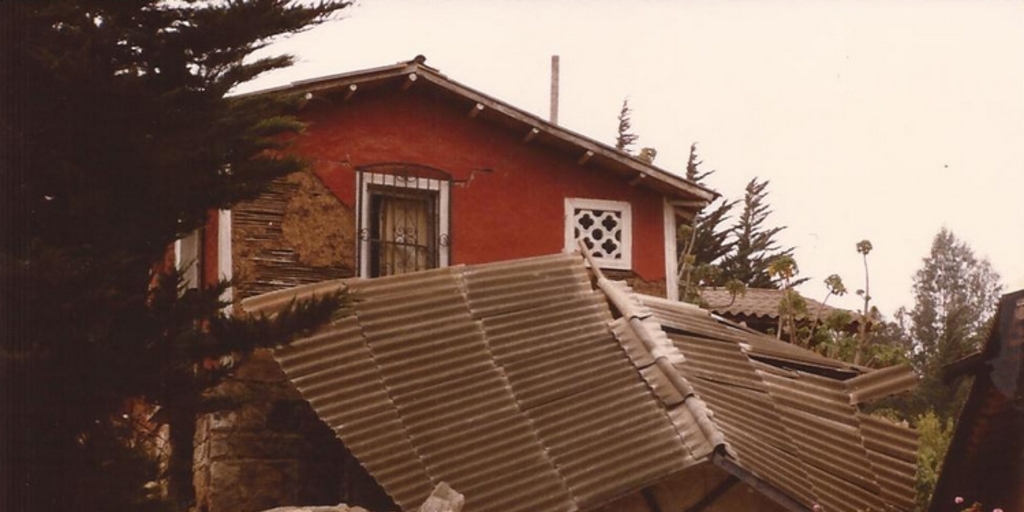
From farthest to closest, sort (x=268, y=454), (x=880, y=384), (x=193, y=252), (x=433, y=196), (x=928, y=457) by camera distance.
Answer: (x=928, y=457), (x=433, y=196), (x=193, y=252), (x=268, y=454), (x=880, y=384)

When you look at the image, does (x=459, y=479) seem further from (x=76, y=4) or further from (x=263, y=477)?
(x=76, y=4)

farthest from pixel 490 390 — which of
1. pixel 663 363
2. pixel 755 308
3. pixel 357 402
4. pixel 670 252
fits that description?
pixel 755 308

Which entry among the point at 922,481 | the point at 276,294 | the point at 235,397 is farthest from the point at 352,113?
the point at 922,481

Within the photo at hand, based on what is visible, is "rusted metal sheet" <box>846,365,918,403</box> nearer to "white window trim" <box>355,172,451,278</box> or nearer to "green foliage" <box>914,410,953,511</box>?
Answer: "green foliage" <box>914,410,953,511</box>

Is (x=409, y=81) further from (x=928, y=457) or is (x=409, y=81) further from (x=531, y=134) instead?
(x=928, y=457)

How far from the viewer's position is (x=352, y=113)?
1516cm

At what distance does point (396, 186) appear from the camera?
49.8 ft

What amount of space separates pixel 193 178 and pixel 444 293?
14.1 ft

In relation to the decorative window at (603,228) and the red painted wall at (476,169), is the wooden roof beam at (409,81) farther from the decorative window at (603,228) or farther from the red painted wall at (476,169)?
the decorative window at (603,228)

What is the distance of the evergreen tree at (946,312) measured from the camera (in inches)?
1193

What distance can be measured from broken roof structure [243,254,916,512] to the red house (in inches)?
66.0

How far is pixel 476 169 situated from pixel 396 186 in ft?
3.35

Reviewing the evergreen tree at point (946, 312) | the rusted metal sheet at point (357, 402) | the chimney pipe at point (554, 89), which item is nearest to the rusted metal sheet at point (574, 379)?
the rusted metal sheet at point (357, 402)

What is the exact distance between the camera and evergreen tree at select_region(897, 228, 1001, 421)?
30312 millimetres
